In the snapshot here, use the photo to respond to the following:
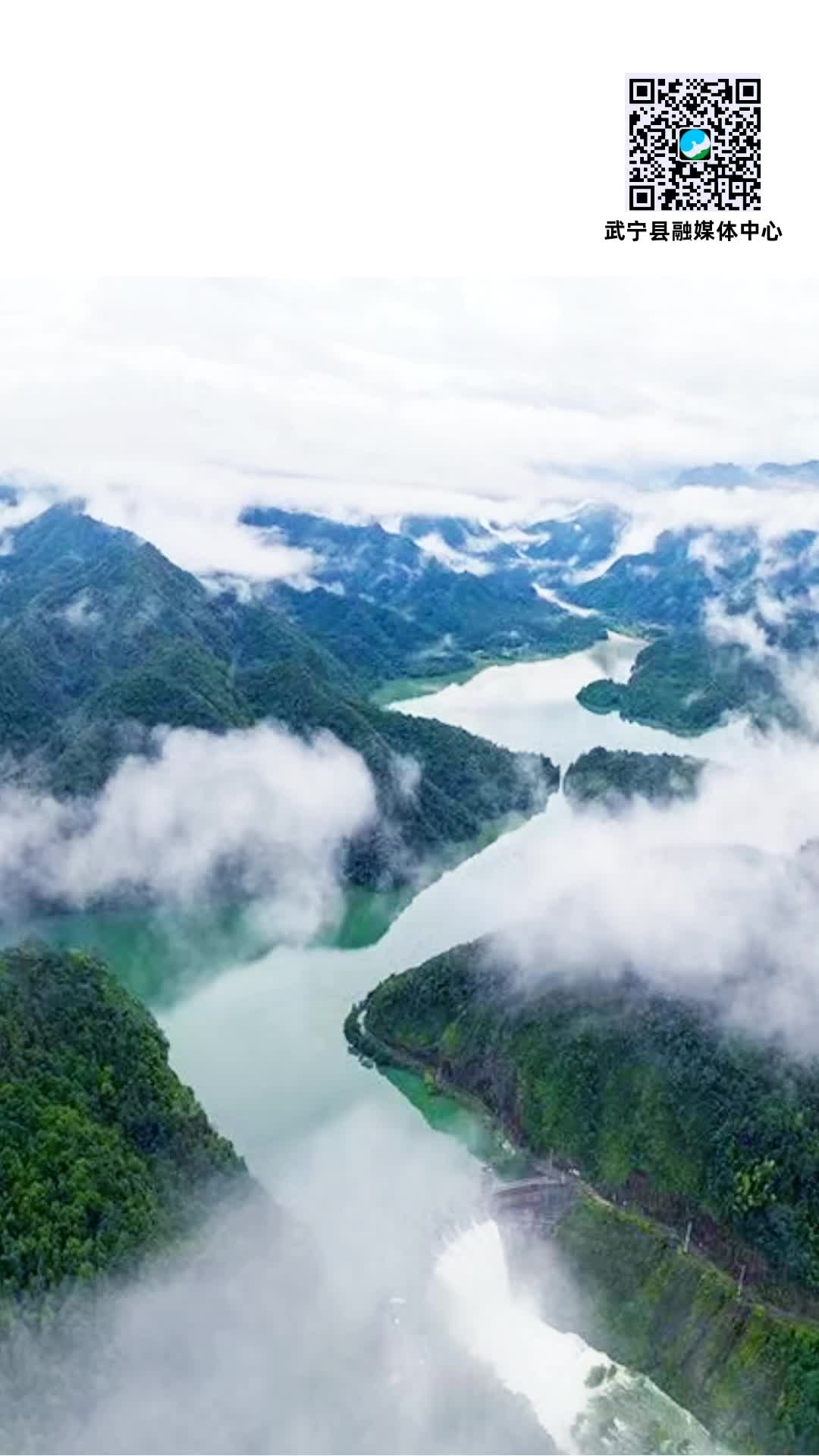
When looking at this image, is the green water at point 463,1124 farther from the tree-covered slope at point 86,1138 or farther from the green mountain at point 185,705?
the green mountain at point 185,705

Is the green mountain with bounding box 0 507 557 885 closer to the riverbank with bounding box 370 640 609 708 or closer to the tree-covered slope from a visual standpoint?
the riverbank with bounding box 370 640 609 708

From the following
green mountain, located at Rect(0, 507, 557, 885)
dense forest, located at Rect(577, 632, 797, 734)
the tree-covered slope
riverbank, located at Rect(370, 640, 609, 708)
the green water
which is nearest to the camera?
the tree-covered slope

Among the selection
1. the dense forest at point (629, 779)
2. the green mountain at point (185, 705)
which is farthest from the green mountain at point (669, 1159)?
the dense forest at point (629, 779)

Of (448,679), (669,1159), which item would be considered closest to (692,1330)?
(669,1159)

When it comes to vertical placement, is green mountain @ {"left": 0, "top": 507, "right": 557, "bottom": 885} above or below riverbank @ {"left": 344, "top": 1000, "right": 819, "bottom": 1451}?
below

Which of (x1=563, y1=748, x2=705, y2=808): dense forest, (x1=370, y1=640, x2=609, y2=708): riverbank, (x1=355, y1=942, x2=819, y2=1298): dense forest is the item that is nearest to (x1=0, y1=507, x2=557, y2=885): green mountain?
(x1=563, y1=748, x2=705, y2=808): dense forest

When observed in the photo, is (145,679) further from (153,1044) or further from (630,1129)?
(630,1129)
